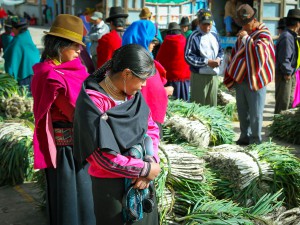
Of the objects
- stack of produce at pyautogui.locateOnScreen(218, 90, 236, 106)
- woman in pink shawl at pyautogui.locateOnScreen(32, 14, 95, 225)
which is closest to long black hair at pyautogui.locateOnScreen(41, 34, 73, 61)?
woman in pink shawl at pyautogui.locateOnScreen(32, 14, 95, 225)

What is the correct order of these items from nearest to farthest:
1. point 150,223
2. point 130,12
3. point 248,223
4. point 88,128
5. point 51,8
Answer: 1. point 88,128
2. point 150,223
3. point 248,223
4. point 130,12
5. point 51,8

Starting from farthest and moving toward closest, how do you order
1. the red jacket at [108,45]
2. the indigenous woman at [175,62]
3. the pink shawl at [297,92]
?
the pink shawl at [297,92]
the indigenous woman at [175,62]
the red jacket at [108,45]

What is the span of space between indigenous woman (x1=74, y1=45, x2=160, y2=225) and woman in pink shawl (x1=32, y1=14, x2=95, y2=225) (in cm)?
79

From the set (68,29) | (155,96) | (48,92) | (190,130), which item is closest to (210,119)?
(190,130)

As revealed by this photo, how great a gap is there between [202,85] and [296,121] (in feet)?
4.66

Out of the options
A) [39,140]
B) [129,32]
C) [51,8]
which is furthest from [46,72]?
[51,8]

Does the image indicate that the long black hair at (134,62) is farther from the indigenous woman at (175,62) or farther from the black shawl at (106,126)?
the indigenous woman at (175,62)

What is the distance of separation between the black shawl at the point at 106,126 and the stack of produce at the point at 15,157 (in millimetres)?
2614

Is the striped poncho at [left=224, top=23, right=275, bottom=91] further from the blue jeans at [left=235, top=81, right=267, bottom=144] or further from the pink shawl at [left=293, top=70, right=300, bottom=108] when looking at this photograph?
the pink shawl at [left=293, top=70, right=300, bottom=108]

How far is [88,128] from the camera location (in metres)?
2.71

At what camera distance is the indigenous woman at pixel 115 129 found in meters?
2.73

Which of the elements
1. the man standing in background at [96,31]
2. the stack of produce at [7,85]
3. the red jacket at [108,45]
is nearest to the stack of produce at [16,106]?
the stack of produce at [7,85]

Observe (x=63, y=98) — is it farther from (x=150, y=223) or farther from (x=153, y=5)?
(x=153, y=5)

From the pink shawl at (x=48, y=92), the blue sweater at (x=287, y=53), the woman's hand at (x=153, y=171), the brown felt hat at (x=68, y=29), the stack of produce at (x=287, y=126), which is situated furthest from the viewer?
the blue sweater at (x=287, y=53)
